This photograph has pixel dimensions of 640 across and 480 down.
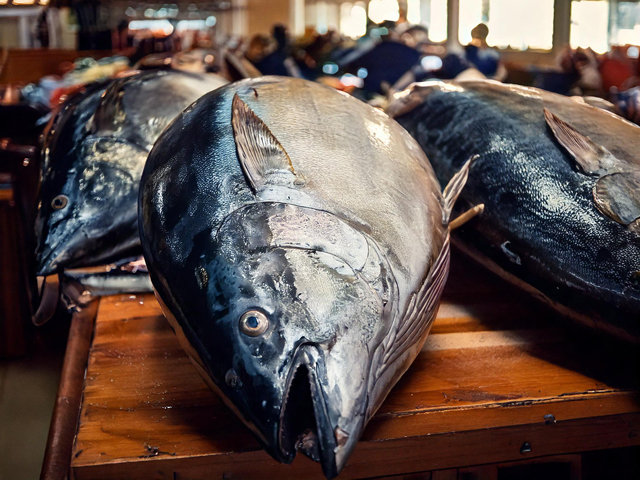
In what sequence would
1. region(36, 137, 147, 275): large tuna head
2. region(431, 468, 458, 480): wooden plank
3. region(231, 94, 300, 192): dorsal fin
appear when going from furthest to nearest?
region(36, 137, 147, 275): large tuna head, region(431, 468, 458, 480): wooden plank, region(231, 94, 300, 192): dorsal fin

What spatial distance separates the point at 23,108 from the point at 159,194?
7.74 feet

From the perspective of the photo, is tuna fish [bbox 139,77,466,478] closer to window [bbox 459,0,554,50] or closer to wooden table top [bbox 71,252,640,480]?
wooden table top [bbox 71,252,640,480]

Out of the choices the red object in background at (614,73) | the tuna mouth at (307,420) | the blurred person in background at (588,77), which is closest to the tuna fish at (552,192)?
the tuna mouth at (307,420)

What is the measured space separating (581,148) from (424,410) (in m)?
0.65

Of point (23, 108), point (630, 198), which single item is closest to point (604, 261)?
point (630, 198)

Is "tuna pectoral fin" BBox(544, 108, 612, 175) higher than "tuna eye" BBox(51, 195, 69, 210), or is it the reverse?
"tuna pectoral fin" BBox(544, 108, 612, 175)

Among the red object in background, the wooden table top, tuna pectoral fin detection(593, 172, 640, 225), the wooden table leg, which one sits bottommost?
the wooden table leg

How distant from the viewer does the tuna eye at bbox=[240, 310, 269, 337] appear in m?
0.78

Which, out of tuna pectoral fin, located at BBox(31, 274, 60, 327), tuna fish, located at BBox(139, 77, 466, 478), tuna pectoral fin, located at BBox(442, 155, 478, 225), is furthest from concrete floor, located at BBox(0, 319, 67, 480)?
tuna pectoral fin, located at BBox(442, 155, 478, 225)

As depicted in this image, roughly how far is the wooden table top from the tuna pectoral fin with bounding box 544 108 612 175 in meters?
0.34

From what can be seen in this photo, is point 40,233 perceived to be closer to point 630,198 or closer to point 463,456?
point 463,456

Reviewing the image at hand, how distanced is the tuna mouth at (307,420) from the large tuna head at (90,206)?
89 cm

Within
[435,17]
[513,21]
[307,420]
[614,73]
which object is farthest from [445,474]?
[435,17]

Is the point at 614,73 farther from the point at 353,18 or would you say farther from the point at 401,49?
the point at 353,18
